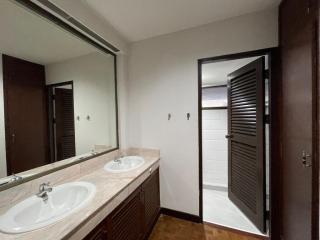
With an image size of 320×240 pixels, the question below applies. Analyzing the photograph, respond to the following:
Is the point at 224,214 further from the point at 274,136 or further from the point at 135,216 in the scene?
the point at 135,216

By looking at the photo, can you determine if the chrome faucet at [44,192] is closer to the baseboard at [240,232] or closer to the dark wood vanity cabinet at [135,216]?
the dark wood vanity cabinet at [135,216]

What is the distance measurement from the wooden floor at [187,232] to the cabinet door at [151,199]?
0.43 feet

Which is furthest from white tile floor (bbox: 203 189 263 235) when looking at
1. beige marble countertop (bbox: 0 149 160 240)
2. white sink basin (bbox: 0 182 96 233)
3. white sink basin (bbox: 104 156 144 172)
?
white sink basin (bbox: 0 182 96 233)

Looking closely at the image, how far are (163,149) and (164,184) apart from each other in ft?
1.56

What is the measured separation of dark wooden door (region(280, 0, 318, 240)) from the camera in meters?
1.06

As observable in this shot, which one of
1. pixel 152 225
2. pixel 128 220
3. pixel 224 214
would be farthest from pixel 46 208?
pixel 224 214

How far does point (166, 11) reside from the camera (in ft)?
5.17

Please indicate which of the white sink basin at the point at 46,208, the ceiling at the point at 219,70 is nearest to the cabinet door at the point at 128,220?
the white sink basin at the point at 46,208

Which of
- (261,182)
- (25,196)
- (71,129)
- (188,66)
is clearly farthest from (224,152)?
(25,196)

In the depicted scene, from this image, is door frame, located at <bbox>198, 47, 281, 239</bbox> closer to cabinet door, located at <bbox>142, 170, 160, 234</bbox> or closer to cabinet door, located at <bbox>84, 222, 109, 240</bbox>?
cabinet door, located at <bbox>142, 170, 160, 234</bbox>

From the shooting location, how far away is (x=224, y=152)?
2838 mm

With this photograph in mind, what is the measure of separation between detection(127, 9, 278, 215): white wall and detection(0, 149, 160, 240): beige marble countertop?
11.9 inches

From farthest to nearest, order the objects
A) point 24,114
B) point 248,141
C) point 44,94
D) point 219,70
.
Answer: point 219,70
point 248,141
point 44,94
point 24,114

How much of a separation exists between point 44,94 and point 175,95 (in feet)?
4.50
